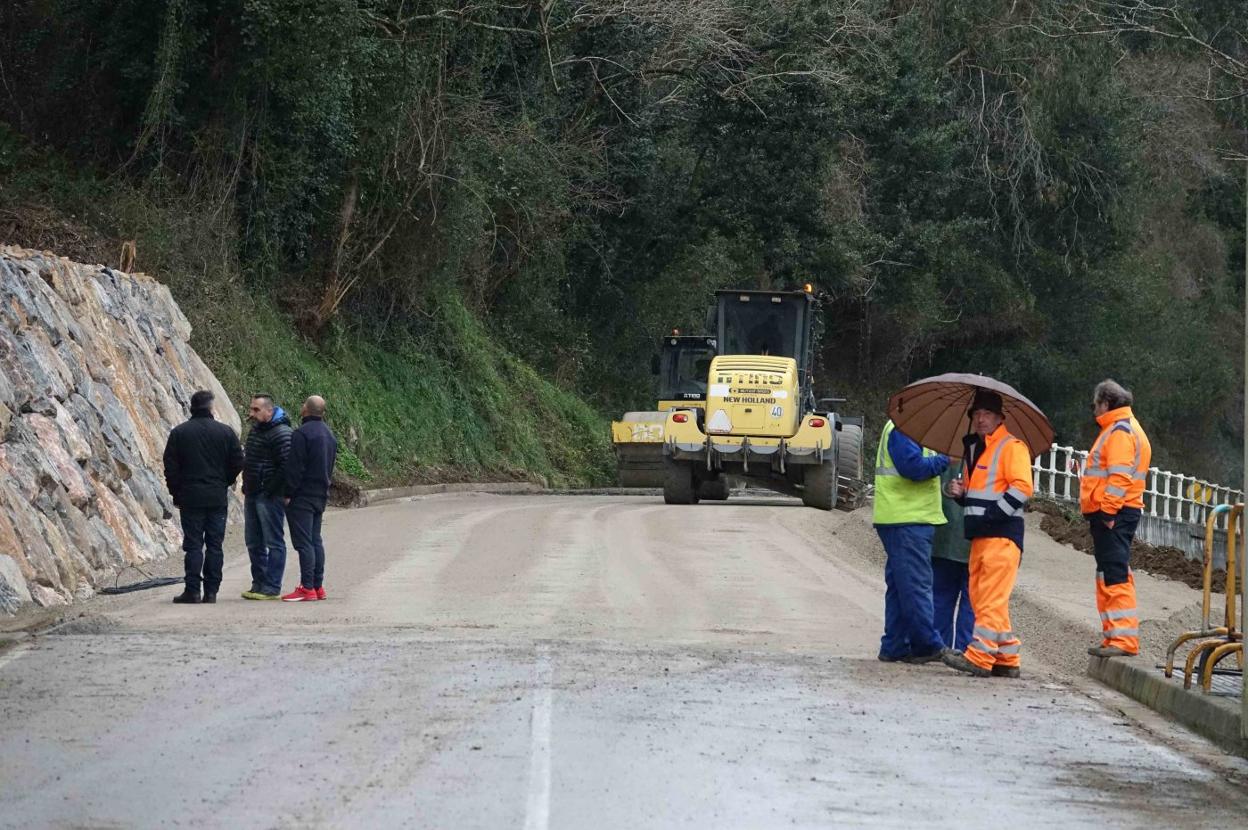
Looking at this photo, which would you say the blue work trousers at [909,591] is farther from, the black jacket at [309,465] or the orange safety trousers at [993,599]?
the black jacket at [309,465]

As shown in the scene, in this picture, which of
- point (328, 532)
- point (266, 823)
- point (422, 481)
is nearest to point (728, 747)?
point (266, 823)

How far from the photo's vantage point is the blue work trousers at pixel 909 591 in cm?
1225

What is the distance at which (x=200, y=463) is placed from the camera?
596 inches

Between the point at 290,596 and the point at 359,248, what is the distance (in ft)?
68.1

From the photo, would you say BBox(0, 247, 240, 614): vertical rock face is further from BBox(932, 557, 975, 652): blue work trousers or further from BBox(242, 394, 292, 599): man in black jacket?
BBox(932, 557, 975, 652): blue work trousers

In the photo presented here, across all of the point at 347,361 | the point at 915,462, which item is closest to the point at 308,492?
the point at 915,462

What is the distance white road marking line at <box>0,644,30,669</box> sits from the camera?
11.4 meters

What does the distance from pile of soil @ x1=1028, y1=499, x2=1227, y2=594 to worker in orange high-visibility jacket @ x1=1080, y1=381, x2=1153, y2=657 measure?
1018cm

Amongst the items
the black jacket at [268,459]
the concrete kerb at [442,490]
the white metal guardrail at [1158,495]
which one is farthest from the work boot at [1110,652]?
the white metal guardrail at [1158,495]

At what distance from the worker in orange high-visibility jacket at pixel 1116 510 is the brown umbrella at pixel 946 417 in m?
0.57

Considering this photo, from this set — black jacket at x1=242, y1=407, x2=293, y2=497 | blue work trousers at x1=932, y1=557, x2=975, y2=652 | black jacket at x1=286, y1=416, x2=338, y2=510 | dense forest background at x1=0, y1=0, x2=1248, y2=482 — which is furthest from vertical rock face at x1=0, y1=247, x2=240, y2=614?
blue work trousers at x1=932, y1=557, x2=975, y2=652

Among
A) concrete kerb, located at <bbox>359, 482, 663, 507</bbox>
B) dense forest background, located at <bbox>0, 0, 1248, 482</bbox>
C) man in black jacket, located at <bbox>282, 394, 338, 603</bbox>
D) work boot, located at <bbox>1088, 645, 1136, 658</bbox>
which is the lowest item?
concrete kerb, located at <bbox>359, 482, 663, 507</bbox>

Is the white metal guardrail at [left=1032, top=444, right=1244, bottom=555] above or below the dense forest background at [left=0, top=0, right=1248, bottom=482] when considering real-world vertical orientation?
below

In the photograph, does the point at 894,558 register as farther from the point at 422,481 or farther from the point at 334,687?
the point at 422,481
